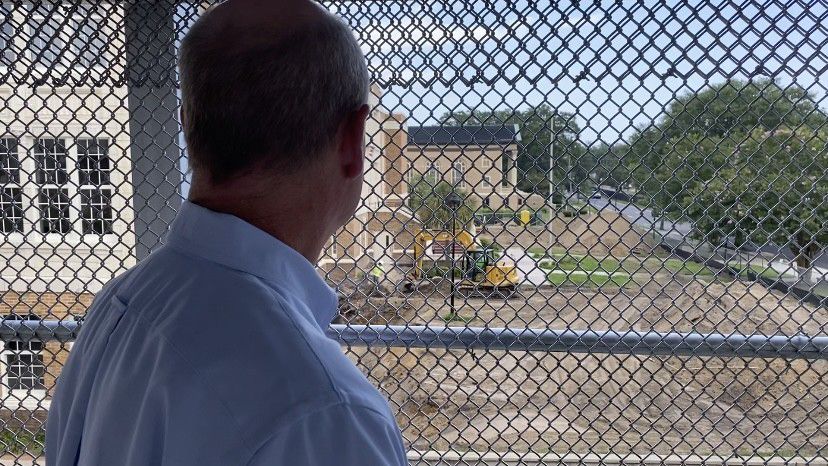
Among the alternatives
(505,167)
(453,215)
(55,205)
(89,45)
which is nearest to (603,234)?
(505,167)

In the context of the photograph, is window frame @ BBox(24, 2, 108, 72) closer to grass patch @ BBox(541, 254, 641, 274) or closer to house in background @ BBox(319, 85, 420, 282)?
house in background @ BBox(319, 85, 420, 282)

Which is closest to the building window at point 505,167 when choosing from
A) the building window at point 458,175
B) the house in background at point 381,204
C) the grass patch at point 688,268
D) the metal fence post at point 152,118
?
the building window at point 458,175

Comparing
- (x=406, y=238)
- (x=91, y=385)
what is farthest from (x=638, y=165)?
(x=91, y=385)

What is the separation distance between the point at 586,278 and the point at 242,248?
5.93 feet

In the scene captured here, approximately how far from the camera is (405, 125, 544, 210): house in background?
2504mm

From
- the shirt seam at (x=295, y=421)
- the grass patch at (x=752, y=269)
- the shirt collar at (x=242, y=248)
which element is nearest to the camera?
the shirt seam at (x=295, y=421)

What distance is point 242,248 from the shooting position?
99 cm

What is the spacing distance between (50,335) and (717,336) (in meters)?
2.40

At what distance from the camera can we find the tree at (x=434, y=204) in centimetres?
259

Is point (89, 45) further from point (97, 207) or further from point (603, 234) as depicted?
point (603, 234)

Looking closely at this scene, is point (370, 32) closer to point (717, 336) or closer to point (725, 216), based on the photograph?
point (725, 216)

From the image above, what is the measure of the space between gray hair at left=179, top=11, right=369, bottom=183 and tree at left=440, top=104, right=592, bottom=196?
1418 mm

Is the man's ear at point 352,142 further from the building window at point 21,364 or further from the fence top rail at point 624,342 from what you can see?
the building window at point 21,364

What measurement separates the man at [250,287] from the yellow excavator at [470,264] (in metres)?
1.51
